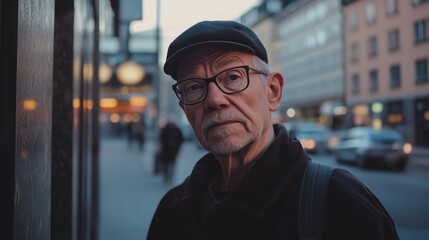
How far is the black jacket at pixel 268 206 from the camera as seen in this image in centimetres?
130

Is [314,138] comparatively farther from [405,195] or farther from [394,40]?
[405,195]

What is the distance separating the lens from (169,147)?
12766 mm

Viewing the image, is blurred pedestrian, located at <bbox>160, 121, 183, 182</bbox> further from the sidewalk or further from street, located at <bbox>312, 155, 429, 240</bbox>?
street, located at <bbox>312, 155, 429, 240</bbox>

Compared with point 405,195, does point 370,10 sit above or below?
above

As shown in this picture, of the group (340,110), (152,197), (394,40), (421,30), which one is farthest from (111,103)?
(152,197)

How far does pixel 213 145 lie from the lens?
1612mm

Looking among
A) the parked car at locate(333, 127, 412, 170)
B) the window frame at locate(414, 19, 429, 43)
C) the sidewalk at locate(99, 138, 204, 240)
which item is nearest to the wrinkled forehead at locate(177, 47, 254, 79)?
the sidewalk at locate(99, 138, 204, 240)

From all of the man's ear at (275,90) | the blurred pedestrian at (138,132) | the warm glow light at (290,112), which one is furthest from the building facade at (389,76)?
the man's ear at (275,90)

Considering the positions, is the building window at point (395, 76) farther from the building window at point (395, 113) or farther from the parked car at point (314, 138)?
the parked car at point (314, 138)

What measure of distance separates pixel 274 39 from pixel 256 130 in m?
58.3

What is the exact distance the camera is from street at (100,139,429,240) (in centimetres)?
657

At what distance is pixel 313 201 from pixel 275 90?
1.86 ft

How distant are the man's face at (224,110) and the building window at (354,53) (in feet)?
109

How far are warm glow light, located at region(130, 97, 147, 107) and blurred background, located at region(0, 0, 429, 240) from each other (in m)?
0.13
